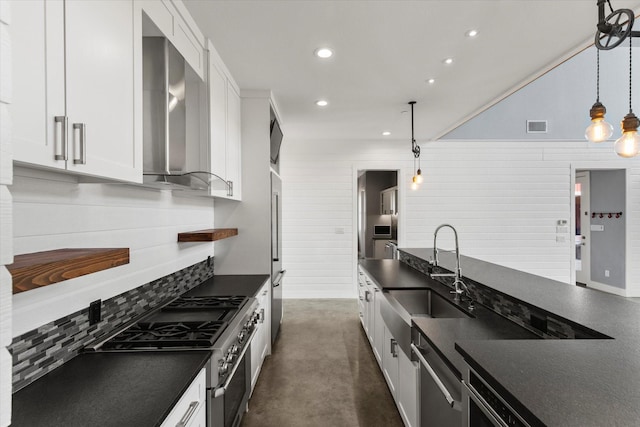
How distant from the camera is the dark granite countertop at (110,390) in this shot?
98 cm

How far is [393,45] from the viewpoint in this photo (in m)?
2.51

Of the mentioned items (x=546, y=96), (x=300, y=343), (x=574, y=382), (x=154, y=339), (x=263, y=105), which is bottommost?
(x=300, y=343)

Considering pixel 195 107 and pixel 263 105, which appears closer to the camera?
pixel 195 107

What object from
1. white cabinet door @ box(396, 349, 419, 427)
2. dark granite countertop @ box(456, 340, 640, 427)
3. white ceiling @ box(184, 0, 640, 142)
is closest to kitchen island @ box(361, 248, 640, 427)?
dark granite countertop @ box(456, 340, 640, 427)

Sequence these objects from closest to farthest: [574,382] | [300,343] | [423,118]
Answer: 1. [574,382]
2. [300,343]
3. [423,118]

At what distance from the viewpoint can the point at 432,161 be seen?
5770 mm

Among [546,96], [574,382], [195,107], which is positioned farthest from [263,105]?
[546,96]

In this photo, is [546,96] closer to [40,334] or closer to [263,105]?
[263,105]

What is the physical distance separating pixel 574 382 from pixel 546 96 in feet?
21.0

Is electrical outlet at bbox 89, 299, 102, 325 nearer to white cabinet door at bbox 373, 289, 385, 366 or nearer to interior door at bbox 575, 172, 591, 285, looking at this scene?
white cabinet door at bbox 373, 289, 385, 366

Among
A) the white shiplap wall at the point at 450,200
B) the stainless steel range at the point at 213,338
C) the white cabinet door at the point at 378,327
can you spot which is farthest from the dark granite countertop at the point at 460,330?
the white shiplap wall at the point at 450,200

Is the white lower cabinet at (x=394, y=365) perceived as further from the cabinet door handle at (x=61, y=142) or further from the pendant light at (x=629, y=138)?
the pendant light at (x=629, y=138)

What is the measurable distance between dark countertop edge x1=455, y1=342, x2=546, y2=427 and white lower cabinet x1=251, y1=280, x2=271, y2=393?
1.73m

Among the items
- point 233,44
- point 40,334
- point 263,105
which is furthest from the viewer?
point 263,105
